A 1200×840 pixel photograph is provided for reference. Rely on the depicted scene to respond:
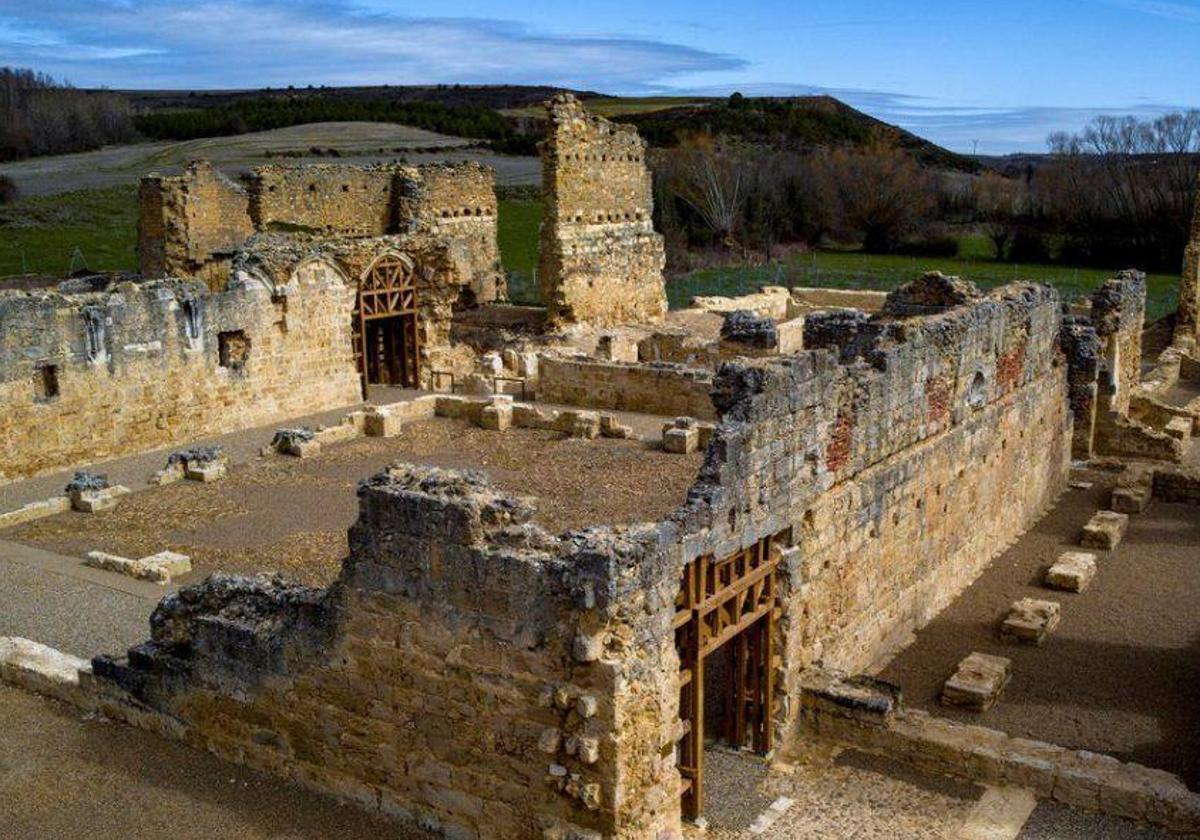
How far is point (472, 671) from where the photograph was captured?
7.69 metres

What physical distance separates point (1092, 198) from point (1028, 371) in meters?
42.8

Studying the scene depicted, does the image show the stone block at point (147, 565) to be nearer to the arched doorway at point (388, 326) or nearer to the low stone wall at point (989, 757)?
the low stone wall at point (989, 757)

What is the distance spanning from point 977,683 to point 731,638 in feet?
9.32

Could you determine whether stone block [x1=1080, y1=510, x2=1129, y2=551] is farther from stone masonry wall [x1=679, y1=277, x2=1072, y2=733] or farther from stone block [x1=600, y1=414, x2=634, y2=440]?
stone block [x1=600, y1=414, x2=634, y2=440]

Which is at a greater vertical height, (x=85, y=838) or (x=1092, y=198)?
(x=1092, y=198)

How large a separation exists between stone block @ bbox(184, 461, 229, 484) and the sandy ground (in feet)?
124

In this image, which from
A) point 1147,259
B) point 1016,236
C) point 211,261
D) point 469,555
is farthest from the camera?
point 1016,236

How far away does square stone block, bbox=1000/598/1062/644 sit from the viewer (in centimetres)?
1248

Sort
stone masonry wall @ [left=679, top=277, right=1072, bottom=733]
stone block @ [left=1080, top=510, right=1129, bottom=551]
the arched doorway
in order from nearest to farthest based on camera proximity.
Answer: stone masonry wall @ [left=679, top=277, right=1072, bottom=733] → stone block @ [left=1080, top=510, right=1129, bottom=551] → the arched doorway

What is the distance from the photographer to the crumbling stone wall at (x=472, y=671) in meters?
7.34

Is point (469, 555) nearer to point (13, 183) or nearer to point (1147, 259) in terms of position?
point (1147, 259)

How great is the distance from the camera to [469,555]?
753 centimetres

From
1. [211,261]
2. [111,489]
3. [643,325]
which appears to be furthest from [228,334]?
[643,325]

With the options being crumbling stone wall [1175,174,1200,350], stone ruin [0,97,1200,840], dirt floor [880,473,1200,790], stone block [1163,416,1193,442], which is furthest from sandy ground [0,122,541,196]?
dirt floor [880,473,1200,790]
